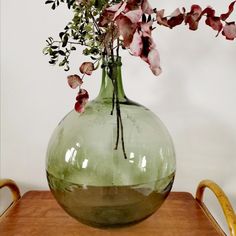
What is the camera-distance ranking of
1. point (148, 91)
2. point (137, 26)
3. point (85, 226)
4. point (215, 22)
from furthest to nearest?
point (148, 91) < point (85, 226) < point (215, 22) < point (137, 26)

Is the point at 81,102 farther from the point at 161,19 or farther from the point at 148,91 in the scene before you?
the point at 148,91

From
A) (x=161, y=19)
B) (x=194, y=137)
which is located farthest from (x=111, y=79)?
(x=194, y=137)

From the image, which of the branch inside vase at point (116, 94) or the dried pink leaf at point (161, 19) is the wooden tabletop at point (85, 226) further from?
the dried pink leaf at point (161, 19)

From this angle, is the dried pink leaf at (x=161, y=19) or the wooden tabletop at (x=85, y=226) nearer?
the dried pink leaf at (x=161, y=19)

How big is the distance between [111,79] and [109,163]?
165 millimetres

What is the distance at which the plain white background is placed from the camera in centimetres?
114

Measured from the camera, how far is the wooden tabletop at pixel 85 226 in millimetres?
822

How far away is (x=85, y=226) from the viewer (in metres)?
0.85

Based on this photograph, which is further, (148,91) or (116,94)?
(148,91)

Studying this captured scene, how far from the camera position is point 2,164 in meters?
1.21

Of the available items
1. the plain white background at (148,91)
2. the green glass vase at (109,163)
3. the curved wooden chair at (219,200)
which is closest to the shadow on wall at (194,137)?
the plain white background at (148,91)

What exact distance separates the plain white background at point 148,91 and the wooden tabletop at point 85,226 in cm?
21

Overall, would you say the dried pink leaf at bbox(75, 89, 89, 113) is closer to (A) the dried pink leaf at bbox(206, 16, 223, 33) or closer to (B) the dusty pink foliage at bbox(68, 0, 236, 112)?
(B) the dusty pink foliage at bbox(68, 0, 236, 112)

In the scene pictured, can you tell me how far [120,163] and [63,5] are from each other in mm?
578
